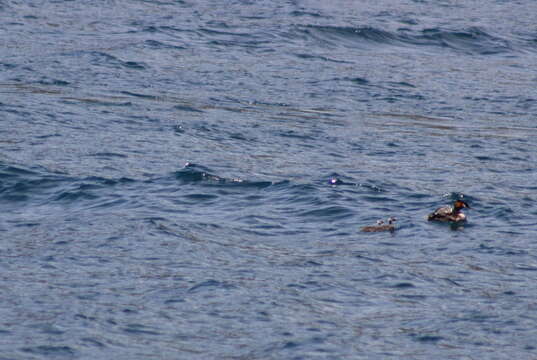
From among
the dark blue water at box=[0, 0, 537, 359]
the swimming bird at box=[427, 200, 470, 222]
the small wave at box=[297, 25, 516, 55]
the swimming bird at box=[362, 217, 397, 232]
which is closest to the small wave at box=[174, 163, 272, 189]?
the dark blue water at box=[0, 0, 537, 359]

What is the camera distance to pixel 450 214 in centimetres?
1204

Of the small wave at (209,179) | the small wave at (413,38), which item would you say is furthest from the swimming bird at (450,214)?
the small wave at (413,38)

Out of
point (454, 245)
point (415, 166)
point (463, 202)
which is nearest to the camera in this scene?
point (454, 245)

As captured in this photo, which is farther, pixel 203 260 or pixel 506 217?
pixel 506 217

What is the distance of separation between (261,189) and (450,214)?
2.58m

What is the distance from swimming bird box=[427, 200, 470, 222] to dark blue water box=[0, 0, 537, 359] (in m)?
0.11

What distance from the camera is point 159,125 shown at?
1662 cm

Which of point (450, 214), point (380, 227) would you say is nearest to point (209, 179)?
point (380, 227)

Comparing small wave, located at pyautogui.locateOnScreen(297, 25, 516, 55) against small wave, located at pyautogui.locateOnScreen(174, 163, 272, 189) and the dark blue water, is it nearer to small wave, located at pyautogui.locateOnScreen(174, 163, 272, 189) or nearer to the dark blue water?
the dark blue water

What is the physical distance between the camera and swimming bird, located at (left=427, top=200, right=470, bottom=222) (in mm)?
12016

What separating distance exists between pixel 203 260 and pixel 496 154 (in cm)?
644

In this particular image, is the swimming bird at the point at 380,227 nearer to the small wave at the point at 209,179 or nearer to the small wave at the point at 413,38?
the small wave at the point at 209,179

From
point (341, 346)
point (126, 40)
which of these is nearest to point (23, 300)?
point (341, 346)

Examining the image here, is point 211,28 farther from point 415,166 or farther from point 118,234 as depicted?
point 118,234
